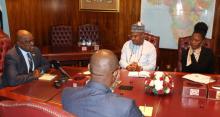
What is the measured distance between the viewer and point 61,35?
18.4 ft

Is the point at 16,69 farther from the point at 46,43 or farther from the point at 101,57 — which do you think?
the point at 46,43

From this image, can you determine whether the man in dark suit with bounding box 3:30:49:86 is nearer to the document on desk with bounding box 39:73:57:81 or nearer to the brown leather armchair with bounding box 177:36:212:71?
the document on desk with bounding box 39:73:57:81

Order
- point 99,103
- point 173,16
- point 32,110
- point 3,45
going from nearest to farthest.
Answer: point 32,110, point 99,103, point 3,45, point 173,16

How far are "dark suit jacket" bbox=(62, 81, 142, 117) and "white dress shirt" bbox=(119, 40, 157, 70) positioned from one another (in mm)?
2235

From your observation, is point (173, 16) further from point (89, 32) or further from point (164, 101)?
point (164, 101)

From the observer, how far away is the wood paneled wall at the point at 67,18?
17.5 ft

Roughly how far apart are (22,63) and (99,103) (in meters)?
1.93

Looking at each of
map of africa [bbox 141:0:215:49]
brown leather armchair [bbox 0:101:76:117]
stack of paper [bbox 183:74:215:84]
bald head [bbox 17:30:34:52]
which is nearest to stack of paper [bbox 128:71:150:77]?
stack of paper [bbox 183:74:215:84]

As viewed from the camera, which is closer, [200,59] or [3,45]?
[200,59]

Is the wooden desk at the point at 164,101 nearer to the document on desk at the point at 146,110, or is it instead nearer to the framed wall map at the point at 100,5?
the document on desk at the point at 146,110

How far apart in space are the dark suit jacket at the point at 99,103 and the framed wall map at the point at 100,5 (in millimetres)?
4141

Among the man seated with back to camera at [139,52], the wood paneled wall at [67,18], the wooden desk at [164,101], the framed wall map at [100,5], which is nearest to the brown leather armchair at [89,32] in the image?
the wood paneled wall at [67,18]

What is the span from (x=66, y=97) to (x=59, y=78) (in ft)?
4.33

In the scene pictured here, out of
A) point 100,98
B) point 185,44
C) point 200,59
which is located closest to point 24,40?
point 100,98
